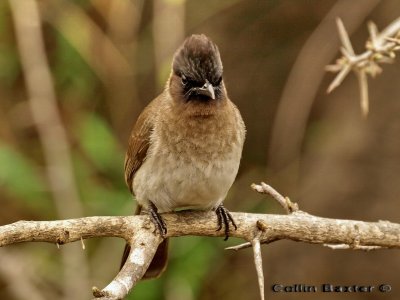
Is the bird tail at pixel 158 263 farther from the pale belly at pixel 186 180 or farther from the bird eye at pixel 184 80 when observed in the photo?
the bird eye at pixel 184 80

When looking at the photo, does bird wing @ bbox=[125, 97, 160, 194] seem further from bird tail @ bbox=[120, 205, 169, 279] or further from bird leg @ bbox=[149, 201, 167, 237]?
bird leg @ bbox=[149, 201, 167, 237]

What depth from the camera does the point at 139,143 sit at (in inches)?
163

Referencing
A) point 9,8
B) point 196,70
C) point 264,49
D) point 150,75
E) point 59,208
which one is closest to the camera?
point 196,70

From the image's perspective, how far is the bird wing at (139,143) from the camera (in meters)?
4.10

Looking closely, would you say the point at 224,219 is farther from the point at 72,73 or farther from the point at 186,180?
the point at 72,73

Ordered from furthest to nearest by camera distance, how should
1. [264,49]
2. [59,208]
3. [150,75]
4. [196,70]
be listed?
1. [264,49]
2. [150,75]
3. [59,208]
4. [196,70]

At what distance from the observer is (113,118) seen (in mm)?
5855

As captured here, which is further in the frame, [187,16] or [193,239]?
[187,16]

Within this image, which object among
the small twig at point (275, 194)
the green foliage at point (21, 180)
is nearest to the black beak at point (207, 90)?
the small twig at point (275, 194)

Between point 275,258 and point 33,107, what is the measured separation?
7.04ft

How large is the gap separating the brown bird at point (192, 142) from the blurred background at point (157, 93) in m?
1.19

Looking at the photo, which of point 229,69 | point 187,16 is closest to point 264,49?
point 229,69

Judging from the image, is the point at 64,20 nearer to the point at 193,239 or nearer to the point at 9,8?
the point at 9,8

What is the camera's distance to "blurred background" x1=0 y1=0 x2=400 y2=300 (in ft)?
17.3
